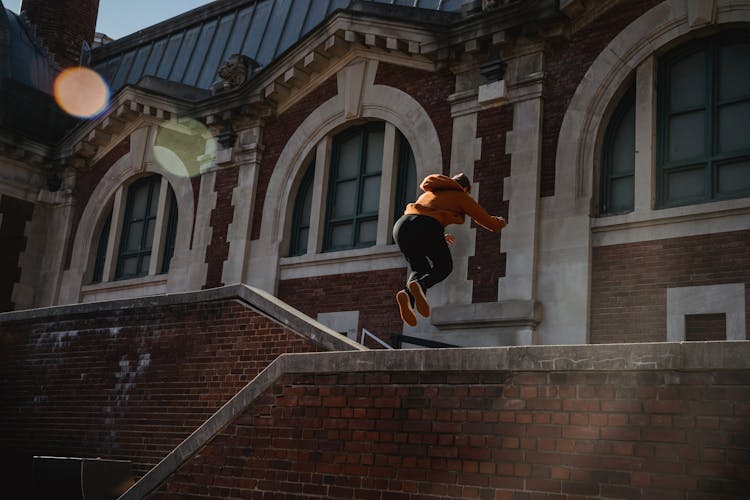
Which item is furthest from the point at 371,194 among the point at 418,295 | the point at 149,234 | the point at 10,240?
the point at 10,240

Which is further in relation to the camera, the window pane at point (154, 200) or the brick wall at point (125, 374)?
the window pane at point (154, 200)

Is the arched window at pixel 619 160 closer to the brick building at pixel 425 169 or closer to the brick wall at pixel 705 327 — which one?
the brick building at pixel 425 169

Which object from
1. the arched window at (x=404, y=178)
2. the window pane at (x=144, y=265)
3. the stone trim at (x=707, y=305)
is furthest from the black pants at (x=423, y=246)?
the window pane at (x=144, y=265)

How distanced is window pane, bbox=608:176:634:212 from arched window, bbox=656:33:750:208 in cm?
45

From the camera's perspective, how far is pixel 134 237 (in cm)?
1873

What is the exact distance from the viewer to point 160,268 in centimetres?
1767

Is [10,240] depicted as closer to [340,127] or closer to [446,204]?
[340,127]

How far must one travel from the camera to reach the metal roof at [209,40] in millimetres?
19062

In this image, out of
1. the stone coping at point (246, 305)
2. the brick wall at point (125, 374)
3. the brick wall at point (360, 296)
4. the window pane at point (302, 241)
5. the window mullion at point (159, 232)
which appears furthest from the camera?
the window mullion at point (159, 232)

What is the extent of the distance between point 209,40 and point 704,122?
13553 mm

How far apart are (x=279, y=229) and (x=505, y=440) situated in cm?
1003

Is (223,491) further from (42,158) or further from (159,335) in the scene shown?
(42,158)

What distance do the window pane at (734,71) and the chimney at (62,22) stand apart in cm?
1804

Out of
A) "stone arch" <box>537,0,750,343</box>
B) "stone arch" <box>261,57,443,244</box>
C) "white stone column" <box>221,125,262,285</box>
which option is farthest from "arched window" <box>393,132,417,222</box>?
"white stone column" <box>221,125,262,285</box>
